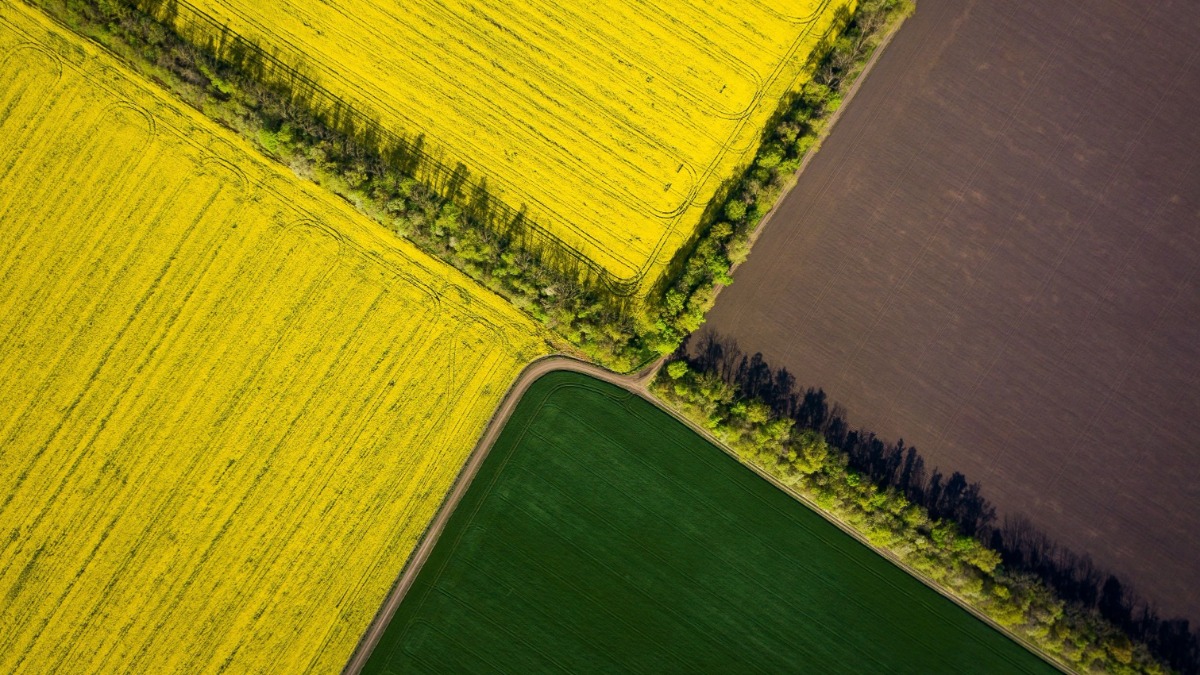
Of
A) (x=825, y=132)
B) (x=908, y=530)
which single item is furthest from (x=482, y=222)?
(x=908, y=530)

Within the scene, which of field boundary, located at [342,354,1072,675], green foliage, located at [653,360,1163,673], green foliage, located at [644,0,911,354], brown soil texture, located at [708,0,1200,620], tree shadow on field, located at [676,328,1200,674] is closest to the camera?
green foliage, located at [653,360,1163,673]

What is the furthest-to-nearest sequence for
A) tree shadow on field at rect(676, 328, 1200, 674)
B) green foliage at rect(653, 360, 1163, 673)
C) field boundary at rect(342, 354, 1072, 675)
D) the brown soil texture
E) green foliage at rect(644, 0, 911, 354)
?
field boundary at rect(342, 354, 1072, 675) → tree shadow on field at rect(676, 328, 1200, 674) → the brown soil texture → green foliage at rect(644, 0, 911, 354) → green foliage at rect(653, 360, 1163, 673)

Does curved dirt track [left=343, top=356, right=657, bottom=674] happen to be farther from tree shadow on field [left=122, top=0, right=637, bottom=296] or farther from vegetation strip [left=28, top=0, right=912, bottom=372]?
tree shadow on field [left=122, top=0, right=637, bottom=296]

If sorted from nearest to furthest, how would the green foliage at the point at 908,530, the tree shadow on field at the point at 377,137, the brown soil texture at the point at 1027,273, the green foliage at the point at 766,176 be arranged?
the green foliage at the point at 908,530 → the green foliage at the point at 766,176 → the brown soil texture at the point at 1027,273 → the tree shadow on field at the point at 377,137

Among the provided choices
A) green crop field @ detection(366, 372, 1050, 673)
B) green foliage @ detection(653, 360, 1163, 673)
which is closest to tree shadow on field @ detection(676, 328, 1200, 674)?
green foliage @ detection(653, 360, 1163, 673)

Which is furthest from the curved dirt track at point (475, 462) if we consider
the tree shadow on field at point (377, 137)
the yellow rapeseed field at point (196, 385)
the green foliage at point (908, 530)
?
the tree shadow on field at point (377, 137)

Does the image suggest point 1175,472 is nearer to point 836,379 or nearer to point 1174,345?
point 1174,345

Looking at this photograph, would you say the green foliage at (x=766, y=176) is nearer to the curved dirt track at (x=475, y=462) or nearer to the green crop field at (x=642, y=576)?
the curved dirt track at (x=475, y=462)

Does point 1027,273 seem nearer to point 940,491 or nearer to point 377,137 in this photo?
point 940,491
